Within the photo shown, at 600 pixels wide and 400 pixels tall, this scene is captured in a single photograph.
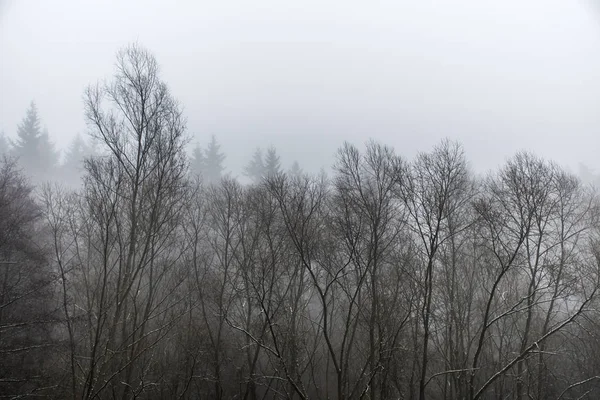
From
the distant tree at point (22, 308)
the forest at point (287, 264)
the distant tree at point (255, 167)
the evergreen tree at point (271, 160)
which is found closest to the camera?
the forest at point (287, 264)

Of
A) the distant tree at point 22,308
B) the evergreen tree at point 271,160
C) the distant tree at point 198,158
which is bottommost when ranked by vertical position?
the distant tree at point 22,308

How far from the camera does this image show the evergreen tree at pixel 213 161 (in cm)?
5241

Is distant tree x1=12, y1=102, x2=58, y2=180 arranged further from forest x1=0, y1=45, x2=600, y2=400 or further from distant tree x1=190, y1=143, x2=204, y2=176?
forest x1=0, y1=45, x2=600, y2=400

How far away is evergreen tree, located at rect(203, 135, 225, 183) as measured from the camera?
52406 mm

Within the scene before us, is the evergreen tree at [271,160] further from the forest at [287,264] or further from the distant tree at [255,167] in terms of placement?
the forest at [287,264]

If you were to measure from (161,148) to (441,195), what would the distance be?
27.7 feet

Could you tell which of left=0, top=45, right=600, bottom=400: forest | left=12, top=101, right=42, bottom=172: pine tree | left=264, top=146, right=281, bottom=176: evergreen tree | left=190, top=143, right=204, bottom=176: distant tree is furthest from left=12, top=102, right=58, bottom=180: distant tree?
left=0, top=45, right=600, bottom=400: forest

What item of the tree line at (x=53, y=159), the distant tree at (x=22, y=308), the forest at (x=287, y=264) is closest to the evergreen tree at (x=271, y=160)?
the tree line at (x=53, y=159)

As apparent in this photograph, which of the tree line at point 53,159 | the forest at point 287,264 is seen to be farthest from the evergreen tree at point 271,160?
the forest at point 287,264

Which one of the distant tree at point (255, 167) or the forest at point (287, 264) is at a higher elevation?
the distant tree at point (255, 167)

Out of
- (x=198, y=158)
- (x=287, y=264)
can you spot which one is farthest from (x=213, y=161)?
(x=287, y=264)

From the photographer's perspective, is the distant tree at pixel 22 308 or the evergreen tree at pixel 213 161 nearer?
the distant tree at pixel 22 308

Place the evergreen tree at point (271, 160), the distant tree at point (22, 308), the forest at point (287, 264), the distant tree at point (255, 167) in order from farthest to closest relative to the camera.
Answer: the distant tree at point (255, 167), the evergreen tree at point (271, 160), the distant tree at point (22, 308), the forest at point (287, 264)

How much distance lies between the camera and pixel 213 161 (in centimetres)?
5372
